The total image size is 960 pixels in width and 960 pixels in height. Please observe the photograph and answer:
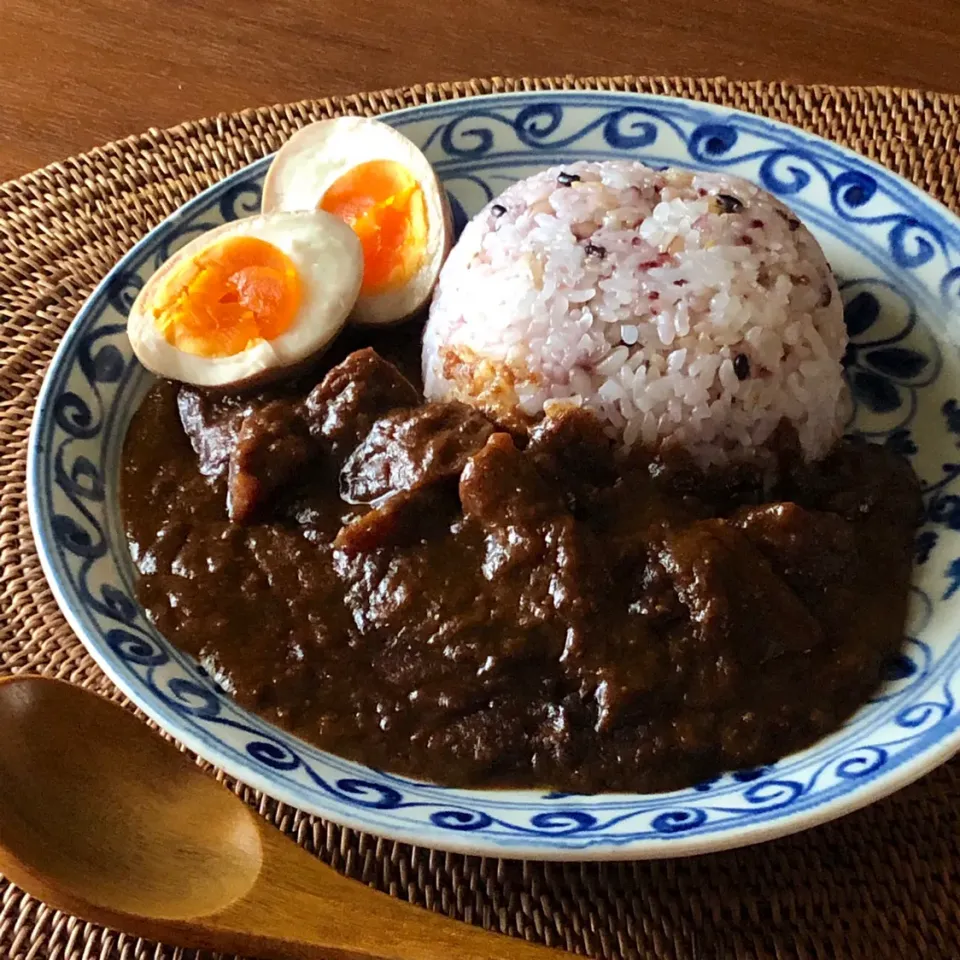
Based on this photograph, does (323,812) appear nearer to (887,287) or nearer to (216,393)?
(216,393)

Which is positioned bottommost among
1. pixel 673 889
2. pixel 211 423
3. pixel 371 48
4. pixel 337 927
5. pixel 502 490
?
pixel 673 889

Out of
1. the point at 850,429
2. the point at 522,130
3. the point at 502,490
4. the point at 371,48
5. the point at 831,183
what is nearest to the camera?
the point at 502,490

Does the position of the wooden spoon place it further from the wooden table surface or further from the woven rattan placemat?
the wooden table surface

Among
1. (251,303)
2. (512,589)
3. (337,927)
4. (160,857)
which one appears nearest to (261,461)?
(251,303)

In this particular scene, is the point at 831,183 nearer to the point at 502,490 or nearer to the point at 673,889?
the point at 502,490

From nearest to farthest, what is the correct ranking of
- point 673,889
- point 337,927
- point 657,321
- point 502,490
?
point 337,927 < point 673,889 < point 502,490 < point 657,321

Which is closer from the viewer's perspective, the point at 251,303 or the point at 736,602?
the point at 736,602

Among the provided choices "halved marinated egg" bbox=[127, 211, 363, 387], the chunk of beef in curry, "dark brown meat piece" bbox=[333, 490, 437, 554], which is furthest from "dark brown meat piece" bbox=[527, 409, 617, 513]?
"halved marinated egg" bbox=[127, 211, 363, 387]
